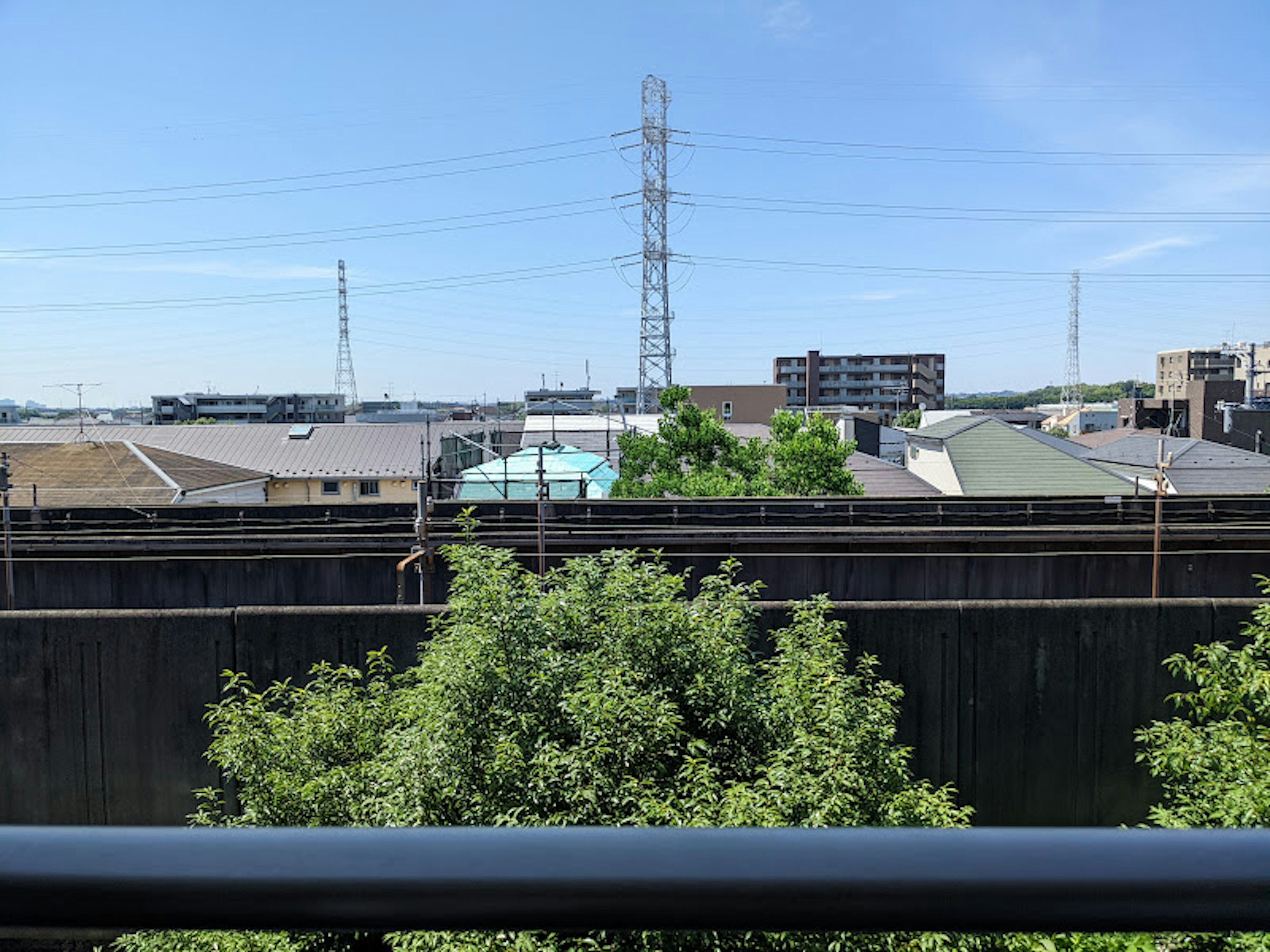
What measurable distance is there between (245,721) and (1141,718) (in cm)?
706

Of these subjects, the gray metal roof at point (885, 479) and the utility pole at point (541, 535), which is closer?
the utility pole at point (541, 535)

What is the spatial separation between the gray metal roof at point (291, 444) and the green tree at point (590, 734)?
30787 millimetres

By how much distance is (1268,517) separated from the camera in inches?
603

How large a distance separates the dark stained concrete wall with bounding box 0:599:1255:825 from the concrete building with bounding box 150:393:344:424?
101 m

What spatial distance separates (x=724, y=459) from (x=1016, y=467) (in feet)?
31.7

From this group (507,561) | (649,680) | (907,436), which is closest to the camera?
(649,680)

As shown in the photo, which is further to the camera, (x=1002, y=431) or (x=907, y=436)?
(x=907, y=436)

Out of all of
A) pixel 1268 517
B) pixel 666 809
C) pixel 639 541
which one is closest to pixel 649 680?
pixel 666 809

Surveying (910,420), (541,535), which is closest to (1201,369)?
(910,420)

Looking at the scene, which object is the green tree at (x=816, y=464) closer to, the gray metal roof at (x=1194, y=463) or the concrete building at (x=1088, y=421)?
the gray metal roof at (x=1194, y=463)

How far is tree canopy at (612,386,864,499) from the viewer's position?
22.9 m

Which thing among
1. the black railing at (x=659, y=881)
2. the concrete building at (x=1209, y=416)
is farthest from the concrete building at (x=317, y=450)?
the black railing at (x=659, y=881)

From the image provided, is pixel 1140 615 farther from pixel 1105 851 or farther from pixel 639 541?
pixel 1105 851

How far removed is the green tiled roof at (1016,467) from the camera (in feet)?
84.0
